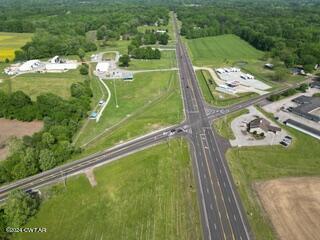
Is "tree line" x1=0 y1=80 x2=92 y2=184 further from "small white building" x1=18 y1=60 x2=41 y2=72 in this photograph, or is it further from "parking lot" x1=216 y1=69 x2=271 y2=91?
"parking lot" x1=216 y1=69 x2=271 y2=91

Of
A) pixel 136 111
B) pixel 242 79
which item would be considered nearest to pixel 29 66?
pixel 136 111

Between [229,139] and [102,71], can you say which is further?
[102,71]

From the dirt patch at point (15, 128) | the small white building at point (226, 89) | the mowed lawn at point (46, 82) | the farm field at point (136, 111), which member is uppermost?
the mowed lawn at point (46, 82)

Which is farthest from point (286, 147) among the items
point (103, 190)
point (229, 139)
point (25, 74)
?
point (25, 74)

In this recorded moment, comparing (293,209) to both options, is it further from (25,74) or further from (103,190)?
(25,74)

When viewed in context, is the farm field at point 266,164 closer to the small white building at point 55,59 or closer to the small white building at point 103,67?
the small white building at point 103,67
